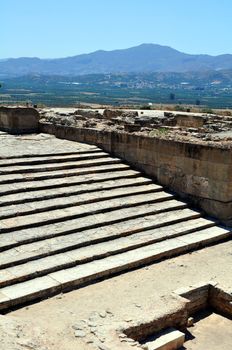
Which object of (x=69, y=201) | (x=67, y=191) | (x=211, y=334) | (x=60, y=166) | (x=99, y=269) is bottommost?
(x=211, y=334)

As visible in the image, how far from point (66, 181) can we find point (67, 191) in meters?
0.55

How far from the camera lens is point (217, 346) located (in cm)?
695

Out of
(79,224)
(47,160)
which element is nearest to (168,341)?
(79,224)

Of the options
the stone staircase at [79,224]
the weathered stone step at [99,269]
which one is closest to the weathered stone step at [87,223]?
the stone staircase at [79,224]

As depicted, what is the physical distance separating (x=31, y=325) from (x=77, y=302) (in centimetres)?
105

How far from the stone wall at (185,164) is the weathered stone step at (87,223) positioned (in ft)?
2.01

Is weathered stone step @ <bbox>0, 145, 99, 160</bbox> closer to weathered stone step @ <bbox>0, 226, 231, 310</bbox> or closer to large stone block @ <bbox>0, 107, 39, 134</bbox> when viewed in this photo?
large stone block @ <bbox>0, 107, 39, 134</bbox>

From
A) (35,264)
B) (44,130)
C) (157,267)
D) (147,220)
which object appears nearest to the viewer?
(35,264)

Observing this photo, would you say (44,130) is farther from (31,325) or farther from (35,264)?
(31,325)

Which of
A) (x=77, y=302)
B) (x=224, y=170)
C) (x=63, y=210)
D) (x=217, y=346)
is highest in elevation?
(x=224, y=170)

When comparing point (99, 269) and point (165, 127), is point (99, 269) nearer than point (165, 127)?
Yes

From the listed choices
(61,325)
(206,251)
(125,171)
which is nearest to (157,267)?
(206,251)

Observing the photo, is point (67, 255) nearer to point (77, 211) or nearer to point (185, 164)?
point (77, 211)

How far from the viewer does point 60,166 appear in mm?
11922
